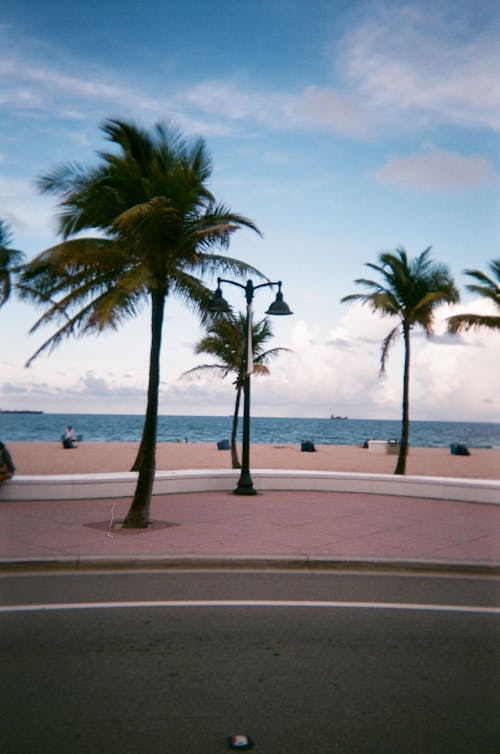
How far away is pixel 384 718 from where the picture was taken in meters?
4.13

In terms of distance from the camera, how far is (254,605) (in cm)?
679

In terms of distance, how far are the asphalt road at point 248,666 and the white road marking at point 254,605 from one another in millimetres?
22

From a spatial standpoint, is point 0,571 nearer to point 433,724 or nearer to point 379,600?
point 379,600

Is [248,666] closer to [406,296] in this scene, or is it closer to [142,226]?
[142,226]

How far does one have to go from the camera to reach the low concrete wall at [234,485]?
13.9 meters

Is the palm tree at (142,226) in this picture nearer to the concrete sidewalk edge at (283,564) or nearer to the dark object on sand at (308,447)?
the concrete sidewalk edge at (283,564)

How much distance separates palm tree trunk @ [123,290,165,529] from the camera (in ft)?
36.7

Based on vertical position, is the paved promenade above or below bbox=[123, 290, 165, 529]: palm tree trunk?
below

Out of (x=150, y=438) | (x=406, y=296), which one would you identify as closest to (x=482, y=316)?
(x=406, y=296)

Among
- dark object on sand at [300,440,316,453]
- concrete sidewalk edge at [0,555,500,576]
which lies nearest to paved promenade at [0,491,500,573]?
concrete sidewalk edge at [0,555,500,576]

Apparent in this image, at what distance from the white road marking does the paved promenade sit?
65.8 inches

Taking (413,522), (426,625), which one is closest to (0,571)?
(426,625)

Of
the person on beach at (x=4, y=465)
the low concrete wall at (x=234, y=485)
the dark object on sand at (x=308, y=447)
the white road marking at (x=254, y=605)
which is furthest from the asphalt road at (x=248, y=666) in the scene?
the dark object on sand at (x=308, y=447)

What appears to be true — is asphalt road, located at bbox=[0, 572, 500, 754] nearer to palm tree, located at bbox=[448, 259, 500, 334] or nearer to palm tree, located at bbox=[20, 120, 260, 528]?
palm tree, located at bbox=[20, 120, 260, 528]
